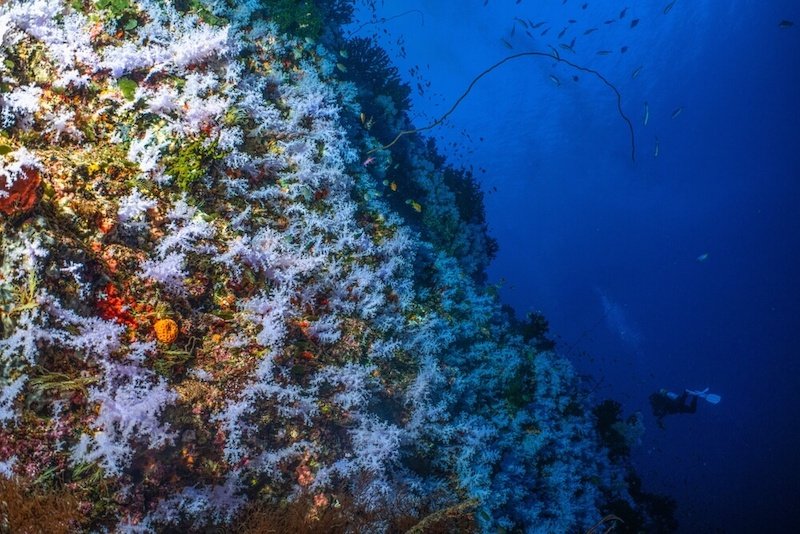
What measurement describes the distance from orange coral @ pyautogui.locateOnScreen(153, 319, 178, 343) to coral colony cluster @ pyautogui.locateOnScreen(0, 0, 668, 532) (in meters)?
0.01

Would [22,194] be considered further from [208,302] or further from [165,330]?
[208,302]

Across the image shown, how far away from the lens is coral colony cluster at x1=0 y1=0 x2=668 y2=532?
2.55m

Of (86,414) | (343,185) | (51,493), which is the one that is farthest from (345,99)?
(51,493)

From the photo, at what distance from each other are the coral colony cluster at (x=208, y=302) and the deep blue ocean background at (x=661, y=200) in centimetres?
2675

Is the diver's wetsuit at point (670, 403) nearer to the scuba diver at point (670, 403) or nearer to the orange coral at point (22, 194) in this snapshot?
the scuba diver at point (670, 403)

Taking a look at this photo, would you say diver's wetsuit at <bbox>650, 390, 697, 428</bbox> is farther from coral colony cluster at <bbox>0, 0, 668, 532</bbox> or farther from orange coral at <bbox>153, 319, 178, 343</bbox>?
orange coral at <bbox>153, 319, 178, 343</bbox>

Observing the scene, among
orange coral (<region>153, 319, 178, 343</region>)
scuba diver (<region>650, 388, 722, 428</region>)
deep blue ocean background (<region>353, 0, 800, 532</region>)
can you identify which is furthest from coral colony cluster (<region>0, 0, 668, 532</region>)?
deep blue ocean background (<region>353, 0, 800, 532</region>)

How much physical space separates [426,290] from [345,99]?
2677 mm

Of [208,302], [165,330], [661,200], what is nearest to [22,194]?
[165,330]

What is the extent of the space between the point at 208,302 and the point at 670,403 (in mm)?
15352

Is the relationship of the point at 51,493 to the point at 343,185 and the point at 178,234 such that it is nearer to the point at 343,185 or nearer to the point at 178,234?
the point at 178,234

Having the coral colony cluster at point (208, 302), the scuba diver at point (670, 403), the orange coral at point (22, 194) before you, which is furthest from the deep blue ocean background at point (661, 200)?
the orange coral at point (22, 194)

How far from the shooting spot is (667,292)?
75562 millimetres

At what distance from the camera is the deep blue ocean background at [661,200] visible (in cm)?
4350
